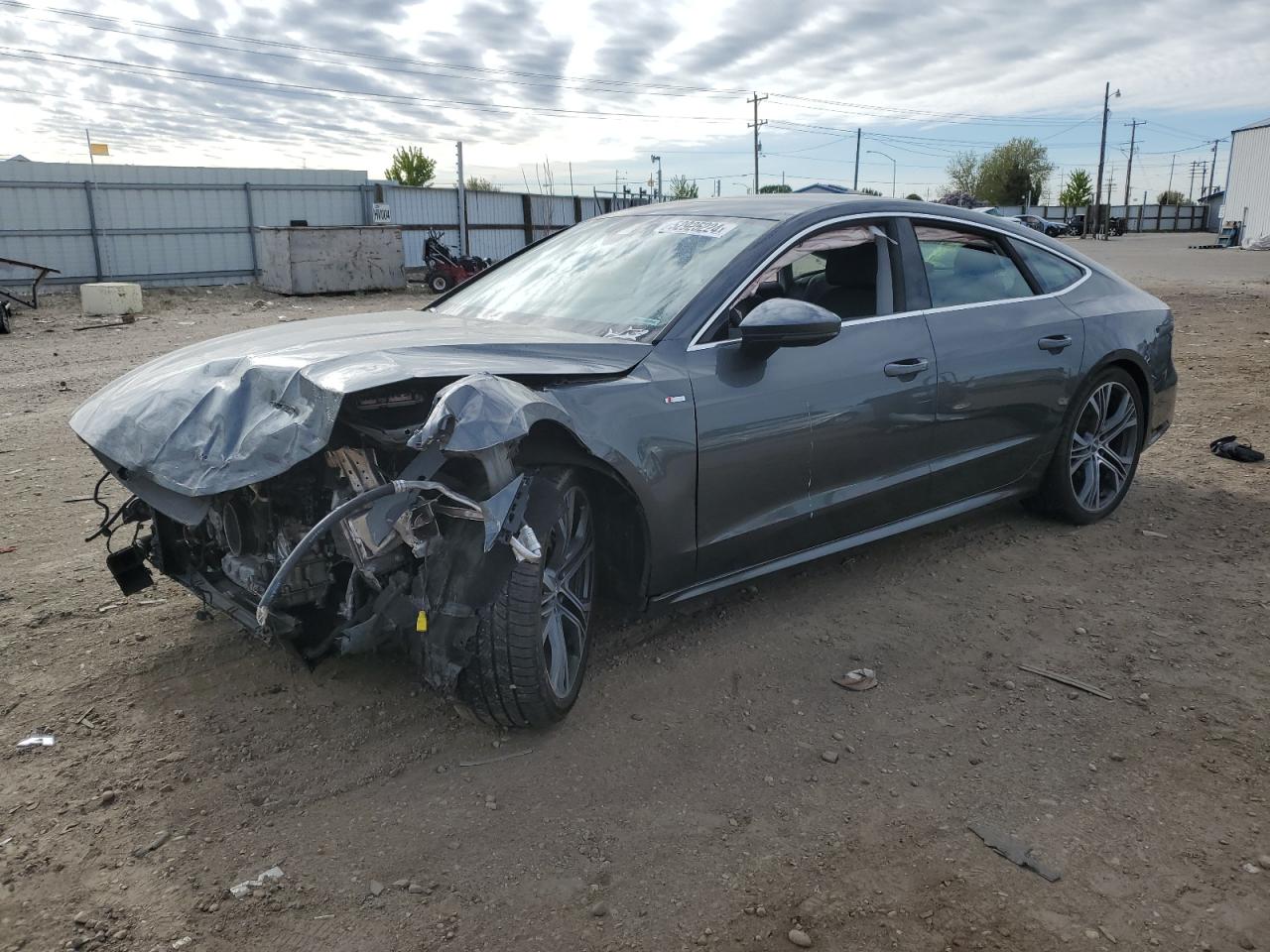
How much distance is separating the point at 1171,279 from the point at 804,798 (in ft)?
75.5

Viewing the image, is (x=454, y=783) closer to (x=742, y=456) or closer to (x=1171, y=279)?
(x=742, y=456)

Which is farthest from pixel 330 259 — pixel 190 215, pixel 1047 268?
pixel 1047 268

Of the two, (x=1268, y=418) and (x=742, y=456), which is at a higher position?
(x=742, y=456)

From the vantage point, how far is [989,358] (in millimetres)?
4117

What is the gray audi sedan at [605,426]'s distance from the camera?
2.61 meters

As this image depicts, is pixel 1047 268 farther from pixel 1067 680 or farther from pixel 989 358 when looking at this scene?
pixel 1067 680

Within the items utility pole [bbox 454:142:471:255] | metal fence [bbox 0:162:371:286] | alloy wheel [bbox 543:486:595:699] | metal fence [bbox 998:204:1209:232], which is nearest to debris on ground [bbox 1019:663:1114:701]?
alloy wheel [bbox 543:486:595:699]

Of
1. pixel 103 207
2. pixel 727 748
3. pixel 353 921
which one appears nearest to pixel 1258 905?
pixel 727 748

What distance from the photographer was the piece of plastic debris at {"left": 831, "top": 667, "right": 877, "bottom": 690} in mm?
3350

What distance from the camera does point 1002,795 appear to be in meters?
2.72

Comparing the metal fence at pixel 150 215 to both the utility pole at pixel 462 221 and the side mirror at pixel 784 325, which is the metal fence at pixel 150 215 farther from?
the side mirror at pixel 784 325

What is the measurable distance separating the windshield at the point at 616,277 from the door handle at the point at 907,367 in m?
0.71

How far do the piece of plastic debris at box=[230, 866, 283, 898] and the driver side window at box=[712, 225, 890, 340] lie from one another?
8.28ft

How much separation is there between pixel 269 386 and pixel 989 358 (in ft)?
9.44
